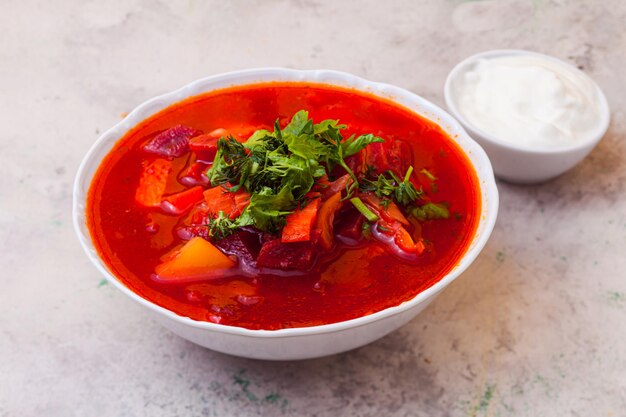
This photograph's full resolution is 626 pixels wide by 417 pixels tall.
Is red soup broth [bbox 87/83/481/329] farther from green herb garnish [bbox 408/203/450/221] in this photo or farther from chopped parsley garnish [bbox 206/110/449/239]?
chopped parsley garnish [bbox 206/110/449/239]

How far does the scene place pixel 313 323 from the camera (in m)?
3.04

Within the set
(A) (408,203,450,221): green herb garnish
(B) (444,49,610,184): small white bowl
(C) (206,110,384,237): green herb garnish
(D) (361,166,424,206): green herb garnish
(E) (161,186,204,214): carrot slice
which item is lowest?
(B) (444,49,610,184): small white bowl

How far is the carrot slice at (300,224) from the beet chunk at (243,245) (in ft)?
0.51

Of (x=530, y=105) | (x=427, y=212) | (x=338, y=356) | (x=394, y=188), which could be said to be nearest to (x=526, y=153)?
(x=530, y=105)

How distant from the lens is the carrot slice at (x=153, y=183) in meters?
3.51

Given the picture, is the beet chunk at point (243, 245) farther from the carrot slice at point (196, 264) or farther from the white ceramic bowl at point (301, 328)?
the white ceramic bowl at point (301, 328)

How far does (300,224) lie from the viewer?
3121 mm

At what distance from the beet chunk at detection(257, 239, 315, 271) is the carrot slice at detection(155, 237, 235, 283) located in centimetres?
15

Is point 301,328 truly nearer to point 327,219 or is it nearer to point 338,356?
point 327,219

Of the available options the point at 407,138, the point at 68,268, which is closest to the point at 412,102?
the point at 407,138

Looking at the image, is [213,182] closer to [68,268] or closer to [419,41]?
[68,268]

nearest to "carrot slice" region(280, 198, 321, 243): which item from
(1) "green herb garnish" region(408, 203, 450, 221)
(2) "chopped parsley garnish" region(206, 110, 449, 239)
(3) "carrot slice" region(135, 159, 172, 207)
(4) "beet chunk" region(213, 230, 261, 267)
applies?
(2) "chopped parsley garnish" region(206, 110, 449, 239)

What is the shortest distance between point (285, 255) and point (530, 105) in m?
1.90

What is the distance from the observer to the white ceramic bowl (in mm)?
2916
